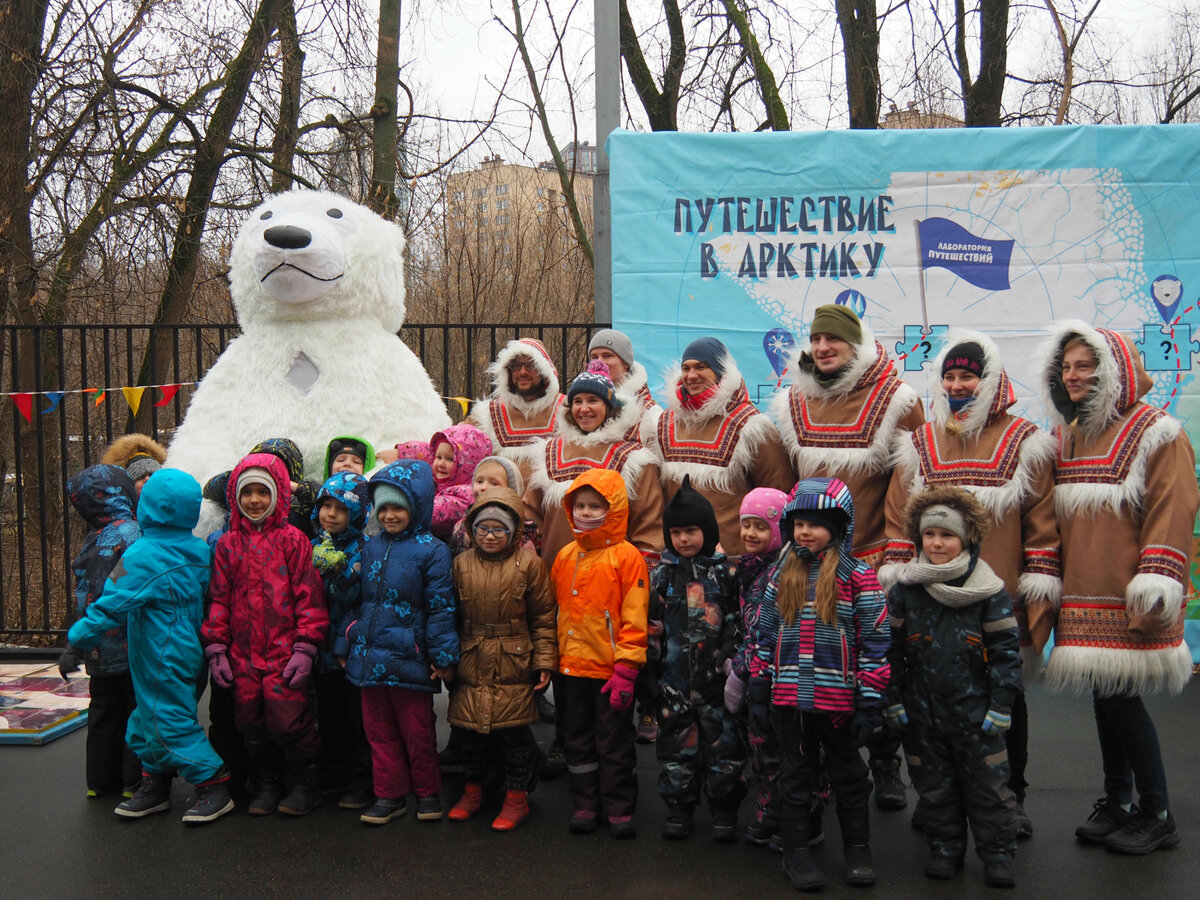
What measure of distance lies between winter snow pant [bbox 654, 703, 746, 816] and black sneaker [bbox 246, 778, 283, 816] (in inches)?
58.7

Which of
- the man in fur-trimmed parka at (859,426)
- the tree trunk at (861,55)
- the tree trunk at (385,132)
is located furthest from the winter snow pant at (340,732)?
the tree trunk at (861,55)

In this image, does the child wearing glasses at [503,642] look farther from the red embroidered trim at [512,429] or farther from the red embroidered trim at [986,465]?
the red embroidered trim at [986,465]

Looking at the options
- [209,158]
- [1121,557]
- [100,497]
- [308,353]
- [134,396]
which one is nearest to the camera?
[1121,557]

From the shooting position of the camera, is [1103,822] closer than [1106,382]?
No

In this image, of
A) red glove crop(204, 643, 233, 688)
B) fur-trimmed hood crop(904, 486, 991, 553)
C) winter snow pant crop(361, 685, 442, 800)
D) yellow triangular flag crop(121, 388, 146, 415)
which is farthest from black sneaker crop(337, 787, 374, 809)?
yellow triangular flag crop(121, 388, 146, 415)

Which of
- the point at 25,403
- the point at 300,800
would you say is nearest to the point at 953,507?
the point at 300,800

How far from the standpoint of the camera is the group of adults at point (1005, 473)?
334 centimetres

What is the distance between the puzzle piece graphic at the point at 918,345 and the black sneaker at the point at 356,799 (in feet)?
12.4

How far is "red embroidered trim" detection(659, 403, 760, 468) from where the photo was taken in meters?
3.99

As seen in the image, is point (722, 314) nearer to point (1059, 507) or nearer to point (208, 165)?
point (1059, 507)

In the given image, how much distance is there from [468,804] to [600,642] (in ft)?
2.71

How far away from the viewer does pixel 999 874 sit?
10.5 feet

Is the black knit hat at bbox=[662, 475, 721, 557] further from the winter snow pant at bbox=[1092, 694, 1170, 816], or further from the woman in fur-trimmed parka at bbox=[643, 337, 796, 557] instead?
the winter snow pant at bbox=[1092, 694, 1170, 816]

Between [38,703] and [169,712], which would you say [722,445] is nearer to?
[169,712]
